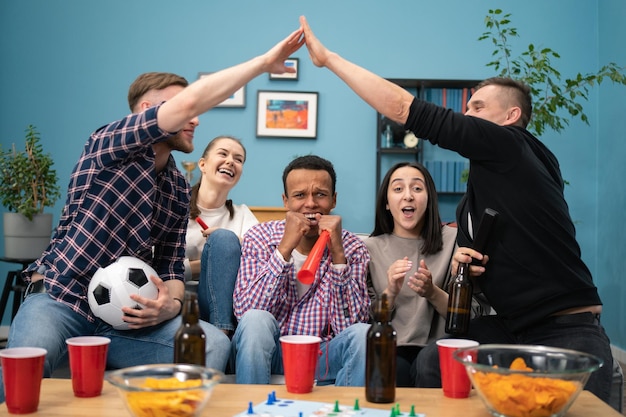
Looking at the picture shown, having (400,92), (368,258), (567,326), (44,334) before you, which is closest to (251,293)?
(368,258)

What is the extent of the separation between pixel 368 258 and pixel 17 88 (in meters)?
3.69

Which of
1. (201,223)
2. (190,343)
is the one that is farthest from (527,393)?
(201,223)

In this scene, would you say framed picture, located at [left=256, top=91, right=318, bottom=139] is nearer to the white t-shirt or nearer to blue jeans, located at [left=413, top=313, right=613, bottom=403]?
the white t-shirt

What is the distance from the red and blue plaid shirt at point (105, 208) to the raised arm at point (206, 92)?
1.7 inches

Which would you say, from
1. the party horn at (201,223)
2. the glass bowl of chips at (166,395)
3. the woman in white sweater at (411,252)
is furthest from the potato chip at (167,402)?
the party horn at (201,223)

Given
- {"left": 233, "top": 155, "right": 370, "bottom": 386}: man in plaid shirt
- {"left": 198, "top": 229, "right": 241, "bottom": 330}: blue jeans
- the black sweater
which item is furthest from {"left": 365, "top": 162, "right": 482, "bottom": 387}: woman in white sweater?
{"left": 198, "top": 229, "right": 241, "bottom": 330}: blue jeans

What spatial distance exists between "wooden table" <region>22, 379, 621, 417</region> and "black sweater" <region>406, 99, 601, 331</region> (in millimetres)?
589

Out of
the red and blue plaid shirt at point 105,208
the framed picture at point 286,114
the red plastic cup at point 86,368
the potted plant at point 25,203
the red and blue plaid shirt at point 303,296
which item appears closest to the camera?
the red plastic cup at point 86,368

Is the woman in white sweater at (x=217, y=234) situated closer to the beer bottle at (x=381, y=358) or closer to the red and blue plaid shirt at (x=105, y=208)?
the red and blue plaid shirt at (x=105, y=208)

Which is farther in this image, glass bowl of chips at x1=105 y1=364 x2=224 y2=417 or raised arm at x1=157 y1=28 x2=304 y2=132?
raised arm at x1=157 y1=28 x2=304 y2=132

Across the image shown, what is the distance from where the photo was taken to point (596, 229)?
4.79m

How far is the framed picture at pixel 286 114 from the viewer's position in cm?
483

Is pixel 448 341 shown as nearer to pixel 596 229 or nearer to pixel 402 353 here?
pixel 402 353

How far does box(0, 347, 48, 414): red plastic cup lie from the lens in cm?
115
